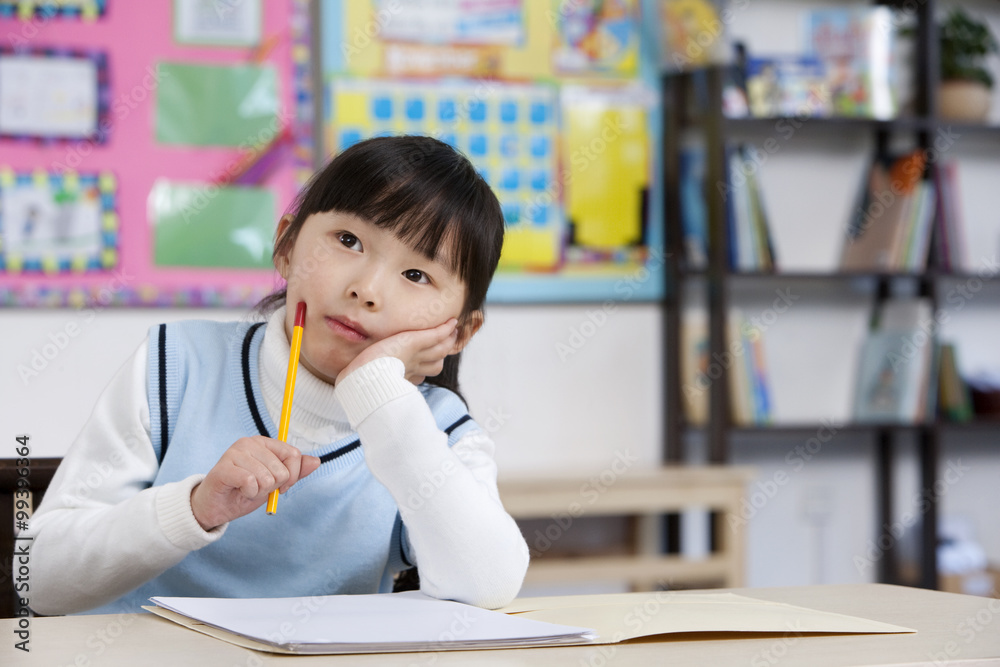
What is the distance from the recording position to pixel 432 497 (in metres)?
0.85

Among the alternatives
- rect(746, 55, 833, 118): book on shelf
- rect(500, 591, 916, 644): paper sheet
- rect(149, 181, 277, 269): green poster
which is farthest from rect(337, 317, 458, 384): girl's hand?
rect(746, 55, 833, 118): book on shelf

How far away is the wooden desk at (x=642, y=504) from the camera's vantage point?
2256 mm

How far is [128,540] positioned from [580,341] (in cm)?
191

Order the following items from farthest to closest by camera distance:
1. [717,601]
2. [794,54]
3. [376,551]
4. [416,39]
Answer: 1. [794,54]
2. [416,39]
3. [376,551]
4. [717,601]

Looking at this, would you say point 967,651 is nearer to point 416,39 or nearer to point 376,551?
point 376,551

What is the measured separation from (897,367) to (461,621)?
227 cm

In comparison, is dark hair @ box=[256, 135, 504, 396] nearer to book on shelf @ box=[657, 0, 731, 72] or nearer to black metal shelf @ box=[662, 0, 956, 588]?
black metal shelf @ box=[662, 0, 956, 588]

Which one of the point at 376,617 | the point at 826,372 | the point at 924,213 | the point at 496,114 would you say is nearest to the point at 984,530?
the point at 826,372

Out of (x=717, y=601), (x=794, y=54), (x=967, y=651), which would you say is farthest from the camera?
(x=794, y=54)

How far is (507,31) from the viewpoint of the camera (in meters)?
2.60

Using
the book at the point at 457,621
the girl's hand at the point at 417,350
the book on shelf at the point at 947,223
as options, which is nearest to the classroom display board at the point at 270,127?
the book on shelf at the point at 947,223

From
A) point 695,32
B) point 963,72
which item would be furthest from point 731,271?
point 963,72

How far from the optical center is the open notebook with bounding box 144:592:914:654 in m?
0.63

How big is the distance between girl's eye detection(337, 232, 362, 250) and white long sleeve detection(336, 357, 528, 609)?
0.13m
